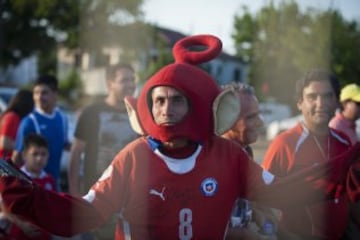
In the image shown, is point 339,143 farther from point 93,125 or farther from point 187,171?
point 93,125

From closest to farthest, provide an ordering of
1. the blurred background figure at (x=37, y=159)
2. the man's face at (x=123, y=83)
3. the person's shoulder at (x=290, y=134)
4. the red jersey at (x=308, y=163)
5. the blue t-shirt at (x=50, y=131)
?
the red jersey at (x=308, y=163), the person's shoulder at (x=290, y=134), the man's face at (x=123, y=83), the blurred background figure at (x=37, y=159), the blue t-shirt at (x=50, y=131)

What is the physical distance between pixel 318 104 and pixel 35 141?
161cm

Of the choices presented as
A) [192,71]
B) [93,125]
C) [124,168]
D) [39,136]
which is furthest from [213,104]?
[39,136]

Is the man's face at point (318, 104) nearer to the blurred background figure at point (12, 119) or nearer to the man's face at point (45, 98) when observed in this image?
the man's face at point (45, 98)

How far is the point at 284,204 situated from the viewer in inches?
70.3

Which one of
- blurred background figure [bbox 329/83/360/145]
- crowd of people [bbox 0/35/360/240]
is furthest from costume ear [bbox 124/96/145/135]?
blurred background figure [bbox 329/83/360/145]

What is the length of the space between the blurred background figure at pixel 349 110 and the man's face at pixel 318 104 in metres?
1.05

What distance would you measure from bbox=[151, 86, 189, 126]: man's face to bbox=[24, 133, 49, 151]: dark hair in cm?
177

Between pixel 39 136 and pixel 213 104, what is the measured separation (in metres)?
1.87

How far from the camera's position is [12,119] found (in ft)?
12.9

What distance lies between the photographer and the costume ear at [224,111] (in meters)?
1.78

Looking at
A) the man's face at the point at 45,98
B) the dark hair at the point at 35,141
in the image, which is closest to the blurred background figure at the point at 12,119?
the man's face at the point at 45,98

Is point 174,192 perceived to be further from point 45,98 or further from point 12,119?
point 12,119

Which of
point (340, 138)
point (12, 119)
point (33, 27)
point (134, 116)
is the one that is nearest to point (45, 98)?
point (12, 119)
